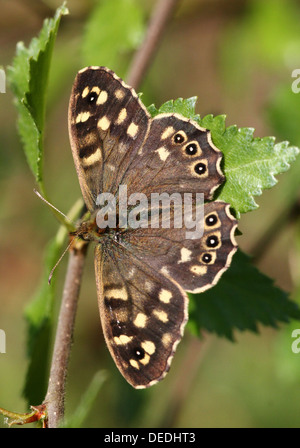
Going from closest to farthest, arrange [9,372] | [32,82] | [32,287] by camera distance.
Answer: [32,82]
[9,372]
[32,287]

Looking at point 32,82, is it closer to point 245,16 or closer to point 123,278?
point 123,278

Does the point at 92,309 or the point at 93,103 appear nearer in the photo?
the point at 93,103

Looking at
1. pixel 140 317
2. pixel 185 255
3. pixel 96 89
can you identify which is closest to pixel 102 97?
pixel 96 89

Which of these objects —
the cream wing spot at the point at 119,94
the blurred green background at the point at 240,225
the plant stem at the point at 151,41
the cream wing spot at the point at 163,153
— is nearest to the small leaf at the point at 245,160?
the cream wing spot at the point at 163,153

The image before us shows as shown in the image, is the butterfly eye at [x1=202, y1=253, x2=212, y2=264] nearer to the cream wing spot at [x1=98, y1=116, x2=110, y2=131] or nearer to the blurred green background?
the cream wing spot at [x1=98, y1=116, x2=110, y2=131]

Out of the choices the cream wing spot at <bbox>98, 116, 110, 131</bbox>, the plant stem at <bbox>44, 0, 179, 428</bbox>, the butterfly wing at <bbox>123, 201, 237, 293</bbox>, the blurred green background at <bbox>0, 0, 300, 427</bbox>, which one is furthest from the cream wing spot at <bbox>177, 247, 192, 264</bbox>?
the blurred green background at <bbox>0, 0, 300, 427</bbox>

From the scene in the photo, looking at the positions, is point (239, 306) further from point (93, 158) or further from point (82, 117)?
point (82, 117)
